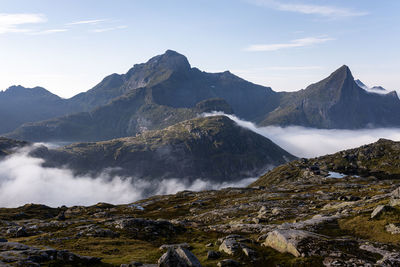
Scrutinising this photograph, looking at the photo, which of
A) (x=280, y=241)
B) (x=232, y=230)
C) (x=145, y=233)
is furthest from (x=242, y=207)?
(x=280, y=241)

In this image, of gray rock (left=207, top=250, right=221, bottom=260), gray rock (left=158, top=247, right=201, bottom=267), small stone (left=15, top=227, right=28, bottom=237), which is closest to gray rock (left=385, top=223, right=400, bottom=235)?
gray rock (left=207, top=250, right=221, bottom=260)

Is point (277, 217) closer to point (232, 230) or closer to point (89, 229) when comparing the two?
point (232, 230)

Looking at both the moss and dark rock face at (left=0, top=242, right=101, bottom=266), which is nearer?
dark rock face at (left=0, top=242, right=101, bottom=266)

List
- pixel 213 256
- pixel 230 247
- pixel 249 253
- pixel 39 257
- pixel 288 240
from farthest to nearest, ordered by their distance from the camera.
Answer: pixel 230 247 < pixel 213 256 < pixel 249 253 < pixel 288 240 < pixel 39 257

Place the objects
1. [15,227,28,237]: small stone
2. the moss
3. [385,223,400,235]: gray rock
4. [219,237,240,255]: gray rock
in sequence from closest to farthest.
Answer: [219,237,240,255]: gray rock → the moss → [385,223,400,235]: gray rock → [15,227,28,237]: small stone

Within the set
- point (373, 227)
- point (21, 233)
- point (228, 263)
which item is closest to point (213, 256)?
point (228, 263)

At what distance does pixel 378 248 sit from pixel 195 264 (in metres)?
24.7

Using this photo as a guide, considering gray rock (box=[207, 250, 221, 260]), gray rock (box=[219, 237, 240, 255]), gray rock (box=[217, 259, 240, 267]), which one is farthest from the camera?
gray rock (box=[219, 237, 240, 255])

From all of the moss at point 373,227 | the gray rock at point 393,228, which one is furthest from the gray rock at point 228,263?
the gray rock at point 393,228

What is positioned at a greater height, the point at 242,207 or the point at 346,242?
the point at 346,242

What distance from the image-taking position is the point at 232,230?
69.7 m

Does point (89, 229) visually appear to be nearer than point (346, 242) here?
No

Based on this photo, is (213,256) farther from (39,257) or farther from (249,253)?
(39,257)

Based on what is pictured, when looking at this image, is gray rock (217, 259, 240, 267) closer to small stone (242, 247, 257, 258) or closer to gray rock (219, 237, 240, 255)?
small stone (242, 247, 257, 258)
